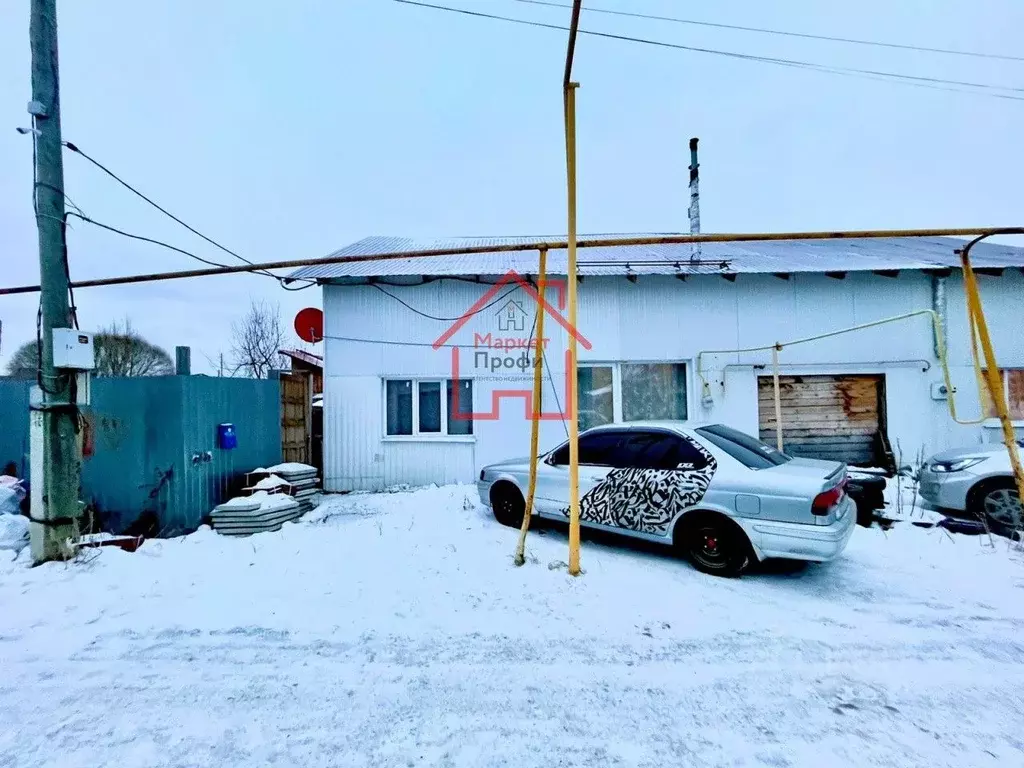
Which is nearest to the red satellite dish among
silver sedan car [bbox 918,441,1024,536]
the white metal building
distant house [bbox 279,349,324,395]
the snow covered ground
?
the white metal building

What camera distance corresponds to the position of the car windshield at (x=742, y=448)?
4.33 meters

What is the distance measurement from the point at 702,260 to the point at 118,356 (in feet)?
79.6

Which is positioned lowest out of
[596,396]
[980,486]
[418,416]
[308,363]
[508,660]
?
[508,660]

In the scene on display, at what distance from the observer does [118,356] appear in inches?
796

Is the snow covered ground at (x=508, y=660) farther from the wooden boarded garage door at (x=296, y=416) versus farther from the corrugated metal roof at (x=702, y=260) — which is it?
the corrugated metal roof at (x=702, y=260)

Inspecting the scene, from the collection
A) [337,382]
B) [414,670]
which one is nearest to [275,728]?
[414,670]

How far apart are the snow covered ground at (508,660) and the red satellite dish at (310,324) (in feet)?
15.9

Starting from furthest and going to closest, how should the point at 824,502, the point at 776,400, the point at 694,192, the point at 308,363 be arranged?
1. the point at 694,192
2. the point at 308,363
3. the point at 776,400
4. the point at 824,502

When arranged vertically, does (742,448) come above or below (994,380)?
below

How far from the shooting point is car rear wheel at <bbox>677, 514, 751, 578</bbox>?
162 inches

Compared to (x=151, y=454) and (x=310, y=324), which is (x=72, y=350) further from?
(x=310, y=324)

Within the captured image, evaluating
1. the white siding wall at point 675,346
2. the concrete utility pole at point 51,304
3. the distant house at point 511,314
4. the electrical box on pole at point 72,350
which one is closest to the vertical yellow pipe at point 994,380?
the white siding wall at point 675,346

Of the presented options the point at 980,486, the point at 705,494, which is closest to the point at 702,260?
the point at 980,486

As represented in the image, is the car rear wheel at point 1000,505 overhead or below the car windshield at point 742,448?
below
